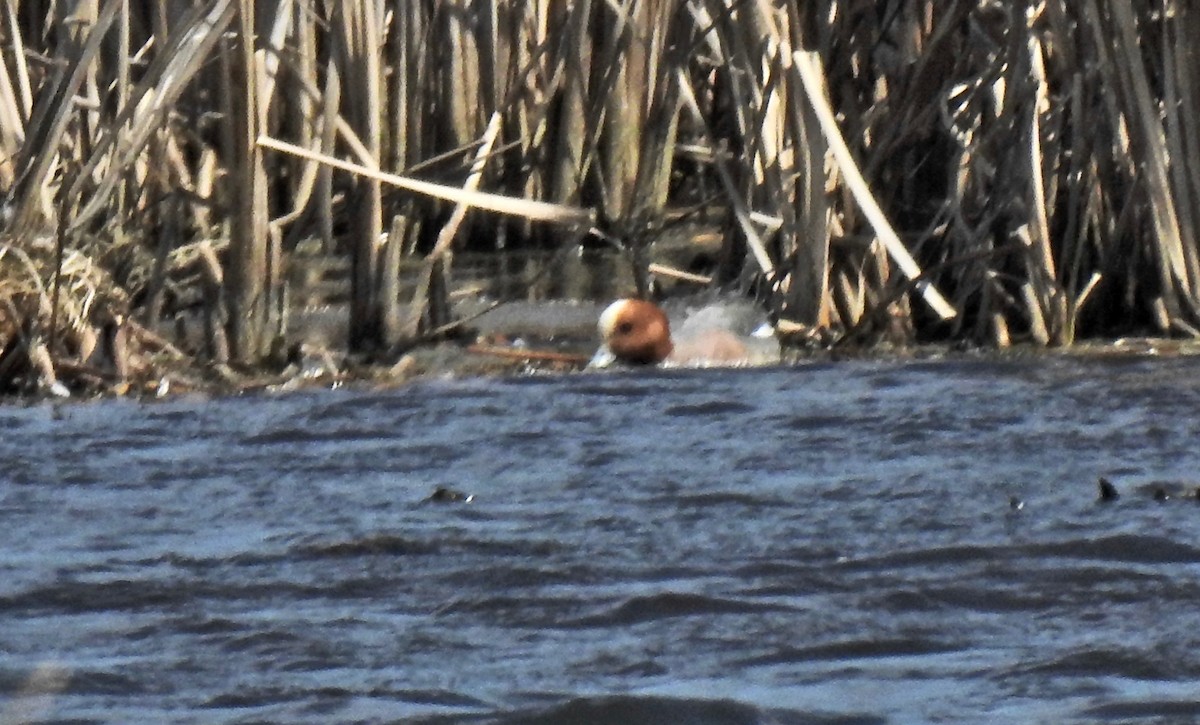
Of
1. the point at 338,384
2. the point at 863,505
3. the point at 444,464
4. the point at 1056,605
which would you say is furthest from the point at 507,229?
the point at 1056,605

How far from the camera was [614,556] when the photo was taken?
3.81m

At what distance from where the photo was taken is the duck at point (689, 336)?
6.18 m

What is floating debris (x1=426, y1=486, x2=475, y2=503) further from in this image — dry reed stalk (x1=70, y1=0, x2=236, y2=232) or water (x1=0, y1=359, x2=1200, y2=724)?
dry reed stalk (x1=70, y1=0, x2=236, y2=232)

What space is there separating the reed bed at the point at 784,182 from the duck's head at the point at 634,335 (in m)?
0.30

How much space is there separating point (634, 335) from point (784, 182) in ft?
1.89

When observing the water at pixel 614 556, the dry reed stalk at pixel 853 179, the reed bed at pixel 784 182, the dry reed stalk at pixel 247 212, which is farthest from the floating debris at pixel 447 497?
the dry reed stalk at pixel 853 179

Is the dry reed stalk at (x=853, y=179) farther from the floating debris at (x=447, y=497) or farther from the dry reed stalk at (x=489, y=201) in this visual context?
the floating debris at (x=447, y=497)

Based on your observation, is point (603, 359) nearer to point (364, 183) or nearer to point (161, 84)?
point (364, 183)

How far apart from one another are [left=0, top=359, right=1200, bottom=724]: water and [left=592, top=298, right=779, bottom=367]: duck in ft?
1.69

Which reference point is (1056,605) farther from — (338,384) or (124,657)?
(338,384)

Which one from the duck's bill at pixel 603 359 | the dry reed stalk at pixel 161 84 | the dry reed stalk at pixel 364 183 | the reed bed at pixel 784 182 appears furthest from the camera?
the duck's bill at pixel 603 359

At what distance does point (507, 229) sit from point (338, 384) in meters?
3.30

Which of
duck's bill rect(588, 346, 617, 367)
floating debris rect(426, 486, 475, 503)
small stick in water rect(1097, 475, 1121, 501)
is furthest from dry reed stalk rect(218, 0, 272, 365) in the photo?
small stick in water rect(1097, 475, 1121, 501)

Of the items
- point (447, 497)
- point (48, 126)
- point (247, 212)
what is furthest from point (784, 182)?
point (447, 497)
